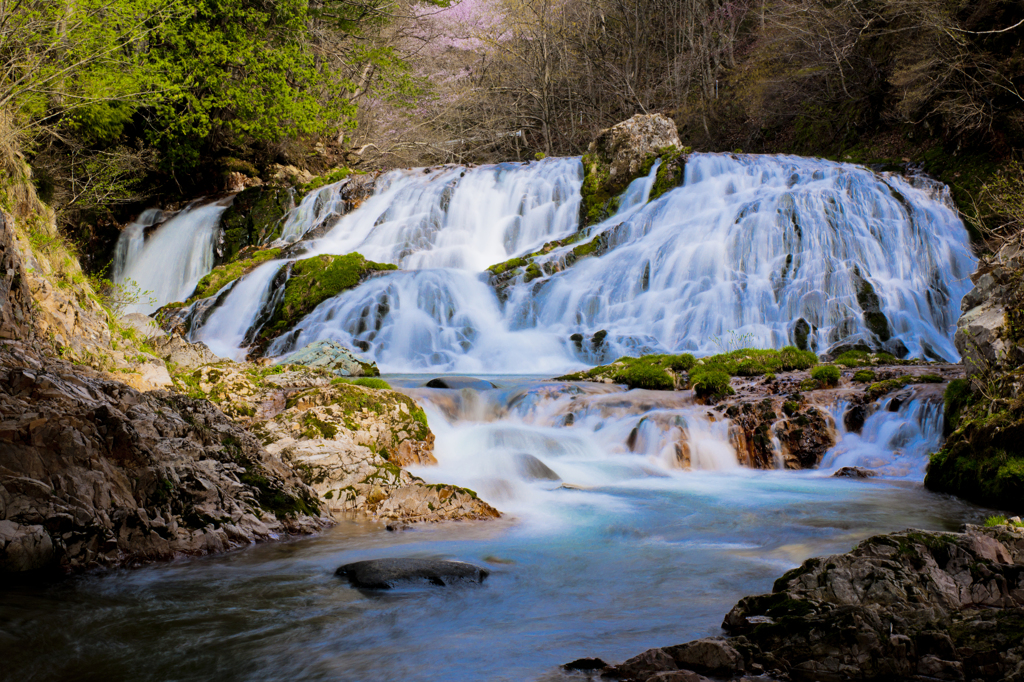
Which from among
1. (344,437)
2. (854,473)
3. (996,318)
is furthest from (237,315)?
(996,318)

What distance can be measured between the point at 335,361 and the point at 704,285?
810 centimetres

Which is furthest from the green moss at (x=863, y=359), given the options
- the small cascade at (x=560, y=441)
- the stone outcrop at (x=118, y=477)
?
the stone outcrop at (x=118, y=477)

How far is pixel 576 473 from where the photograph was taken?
7.34 metres

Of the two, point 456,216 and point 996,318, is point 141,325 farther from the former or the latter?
point 456,216

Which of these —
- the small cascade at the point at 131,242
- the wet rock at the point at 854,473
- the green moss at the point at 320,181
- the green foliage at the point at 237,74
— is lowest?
the wet rock at the point at 854,473

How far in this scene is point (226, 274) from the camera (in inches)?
690

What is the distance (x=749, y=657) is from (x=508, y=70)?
102ft

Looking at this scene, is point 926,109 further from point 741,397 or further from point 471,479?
point 471,479

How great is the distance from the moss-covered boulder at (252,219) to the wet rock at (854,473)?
16970mm

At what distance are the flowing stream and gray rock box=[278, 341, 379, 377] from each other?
2.56 feet

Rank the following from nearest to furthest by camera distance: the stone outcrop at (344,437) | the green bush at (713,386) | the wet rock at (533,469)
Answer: the stone outcrop at (344,437) < the wet rock at (533,469) < the green bush at (713,386)

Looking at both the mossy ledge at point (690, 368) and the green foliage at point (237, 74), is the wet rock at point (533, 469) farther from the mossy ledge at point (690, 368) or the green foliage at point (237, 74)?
the green foliage at point (237, 74)

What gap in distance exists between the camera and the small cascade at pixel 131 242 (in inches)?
811

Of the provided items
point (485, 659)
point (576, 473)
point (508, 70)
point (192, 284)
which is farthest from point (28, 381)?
point (508, 70)
